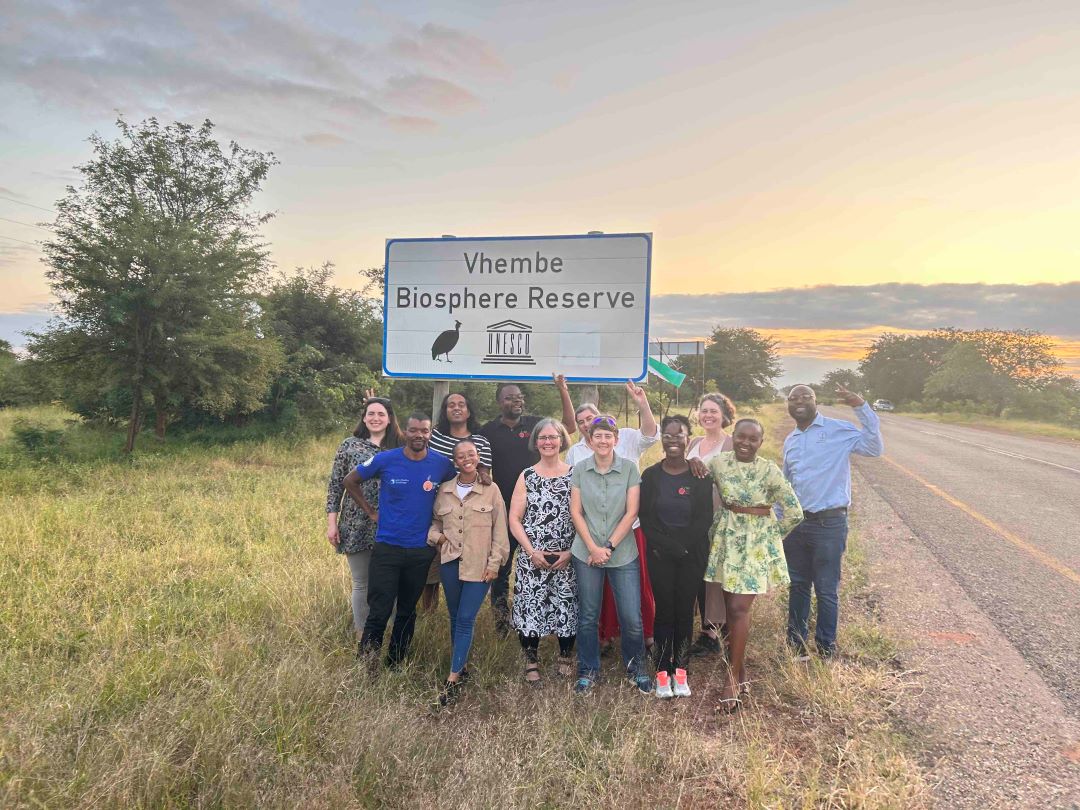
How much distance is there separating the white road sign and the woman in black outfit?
1326mm

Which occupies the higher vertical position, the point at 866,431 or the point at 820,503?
the point at 866,431

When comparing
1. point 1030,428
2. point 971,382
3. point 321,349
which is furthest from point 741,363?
point 321,349

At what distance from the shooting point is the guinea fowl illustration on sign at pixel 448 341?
221 inches

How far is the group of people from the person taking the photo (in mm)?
3906

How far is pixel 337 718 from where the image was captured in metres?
3.21

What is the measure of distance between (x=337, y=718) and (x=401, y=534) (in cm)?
112

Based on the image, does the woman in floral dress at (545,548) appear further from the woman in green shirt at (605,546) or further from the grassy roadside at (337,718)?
the grassy roadside at (337,718)

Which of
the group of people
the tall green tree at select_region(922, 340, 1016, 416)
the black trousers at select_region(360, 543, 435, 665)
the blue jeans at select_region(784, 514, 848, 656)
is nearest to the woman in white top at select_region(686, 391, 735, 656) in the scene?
the group of people

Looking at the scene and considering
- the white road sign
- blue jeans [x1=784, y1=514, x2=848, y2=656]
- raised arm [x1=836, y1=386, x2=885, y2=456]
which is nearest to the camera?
blue jeans [x1=784, y1=514, x2=848, y2=656]

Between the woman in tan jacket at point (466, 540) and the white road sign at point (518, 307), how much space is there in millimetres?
1586

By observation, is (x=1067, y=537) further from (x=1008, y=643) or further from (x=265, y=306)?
(x=265, y=306)

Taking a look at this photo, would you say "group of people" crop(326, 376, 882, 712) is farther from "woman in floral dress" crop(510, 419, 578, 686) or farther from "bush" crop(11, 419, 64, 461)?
"bush" crop(11, 419, 64, 461)

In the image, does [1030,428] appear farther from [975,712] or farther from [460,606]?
[460,606]

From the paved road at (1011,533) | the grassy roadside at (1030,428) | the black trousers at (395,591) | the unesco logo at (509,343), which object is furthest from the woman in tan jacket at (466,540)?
the grassy roadside at (1030,428)
